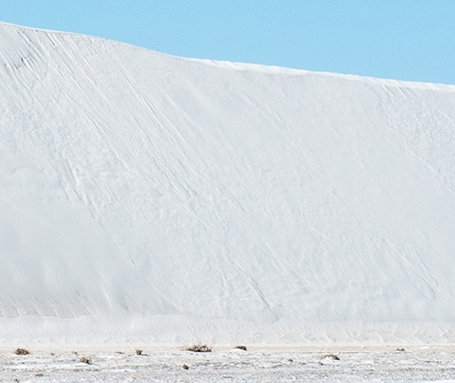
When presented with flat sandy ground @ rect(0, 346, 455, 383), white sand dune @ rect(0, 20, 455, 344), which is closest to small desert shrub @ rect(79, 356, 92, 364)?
flat sandy ground @ rect(0, 346, 455, 383)

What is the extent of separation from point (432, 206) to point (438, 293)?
427cm

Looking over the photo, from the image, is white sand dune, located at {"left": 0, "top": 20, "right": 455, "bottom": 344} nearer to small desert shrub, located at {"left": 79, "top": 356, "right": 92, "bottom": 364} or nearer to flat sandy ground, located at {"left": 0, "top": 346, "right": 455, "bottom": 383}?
flat sandy ground, located at {"left": 0, "top": 346, "right": 455, "bottom": 383}

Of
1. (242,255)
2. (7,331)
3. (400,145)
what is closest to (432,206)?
(400,145)

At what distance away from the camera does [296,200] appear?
2625 centimetres

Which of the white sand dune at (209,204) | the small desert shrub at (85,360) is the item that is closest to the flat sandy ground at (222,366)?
the small desert shrub at (85,360)

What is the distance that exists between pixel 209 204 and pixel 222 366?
1114cm

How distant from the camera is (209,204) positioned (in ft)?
81.7

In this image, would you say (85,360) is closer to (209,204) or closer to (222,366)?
(222,366)

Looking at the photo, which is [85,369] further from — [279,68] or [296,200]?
[279,68]

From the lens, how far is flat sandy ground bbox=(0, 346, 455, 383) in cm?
1241

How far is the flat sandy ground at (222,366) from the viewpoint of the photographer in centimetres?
1241

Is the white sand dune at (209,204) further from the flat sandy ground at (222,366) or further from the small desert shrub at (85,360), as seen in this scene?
the small desert shrub at (85,360)

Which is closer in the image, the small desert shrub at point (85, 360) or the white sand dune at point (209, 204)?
the small desert shrub at point (85, 360)

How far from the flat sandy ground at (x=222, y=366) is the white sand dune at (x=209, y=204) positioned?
3321mm
